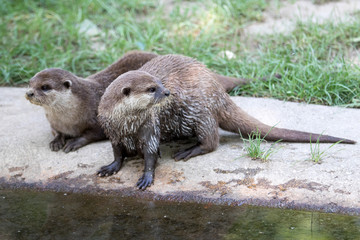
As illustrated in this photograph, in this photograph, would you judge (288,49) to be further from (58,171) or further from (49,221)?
(49,221)

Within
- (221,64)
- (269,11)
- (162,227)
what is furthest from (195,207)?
(269,11)

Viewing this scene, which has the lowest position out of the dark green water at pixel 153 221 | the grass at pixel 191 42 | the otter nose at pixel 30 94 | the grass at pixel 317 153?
the dark green water at pixel 153 221

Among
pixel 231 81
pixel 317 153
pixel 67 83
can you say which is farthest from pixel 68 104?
pixel 317 153

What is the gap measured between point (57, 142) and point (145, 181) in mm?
787

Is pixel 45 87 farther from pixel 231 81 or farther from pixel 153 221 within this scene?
pixel 231 81

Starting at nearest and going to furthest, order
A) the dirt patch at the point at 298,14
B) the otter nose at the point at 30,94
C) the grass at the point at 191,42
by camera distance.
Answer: the otter nose at the point at 30,94 < the grass at the point at 191,42 < the dirt patch at the point at 298,14

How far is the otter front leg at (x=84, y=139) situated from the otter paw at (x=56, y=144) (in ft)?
0.12

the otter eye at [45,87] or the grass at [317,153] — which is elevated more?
the otter eye at [45,87]

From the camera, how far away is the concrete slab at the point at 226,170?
2.59 metres

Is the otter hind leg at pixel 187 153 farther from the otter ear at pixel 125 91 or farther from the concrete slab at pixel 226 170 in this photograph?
the otter ear at pixel 125 91

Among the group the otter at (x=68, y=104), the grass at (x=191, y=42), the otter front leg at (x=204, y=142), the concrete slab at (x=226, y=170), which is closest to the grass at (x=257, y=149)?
the concrete slab at (x=226, y=170)

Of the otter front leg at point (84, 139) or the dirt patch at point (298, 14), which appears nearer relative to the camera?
the otter front leg at point (84, 139)

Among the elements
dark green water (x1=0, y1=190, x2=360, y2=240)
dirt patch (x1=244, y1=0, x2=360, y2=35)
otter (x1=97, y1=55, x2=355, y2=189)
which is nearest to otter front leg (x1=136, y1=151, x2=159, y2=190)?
otter (x1=97, y1=55, x2=355, y2=189)

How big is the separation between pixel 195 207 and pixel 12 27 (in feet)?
11.7
